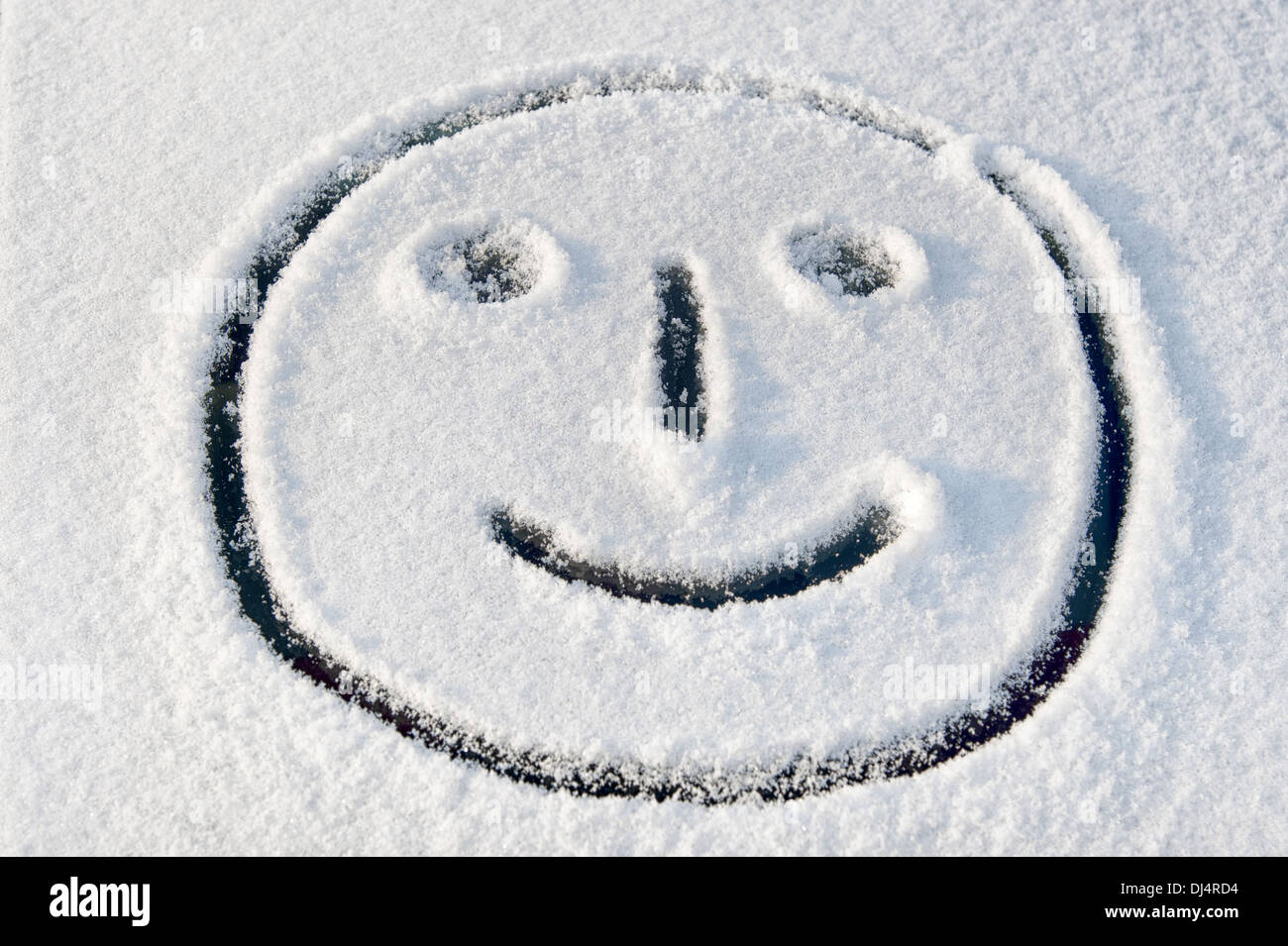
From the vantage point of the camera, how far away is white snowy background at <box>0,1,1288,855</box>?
1181 mm

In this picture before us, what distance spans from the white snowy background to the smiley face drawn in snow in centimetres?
7

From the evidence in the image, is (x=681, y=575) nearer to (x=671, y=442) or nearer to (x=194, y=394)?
(x=671, y=442)

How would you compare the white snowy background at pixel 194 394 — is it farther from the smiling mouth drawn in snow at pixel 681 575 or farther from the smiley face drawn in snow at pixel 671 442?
the smiling mouth drawn in snow at pixel 681 575

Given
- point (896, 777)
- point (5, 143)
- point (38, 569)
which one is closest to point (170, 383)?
point (38, 569)

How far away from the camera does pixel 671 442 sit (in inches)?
52.7

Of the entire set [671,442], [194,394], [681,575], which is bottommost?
[681,575]

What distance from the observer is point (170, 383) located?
1435 mm

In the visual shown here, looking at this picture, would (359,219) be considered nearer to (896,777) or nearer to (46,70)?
(46,70)

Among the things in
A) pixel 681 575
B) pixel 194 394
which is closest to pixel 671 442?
pixel 681 575

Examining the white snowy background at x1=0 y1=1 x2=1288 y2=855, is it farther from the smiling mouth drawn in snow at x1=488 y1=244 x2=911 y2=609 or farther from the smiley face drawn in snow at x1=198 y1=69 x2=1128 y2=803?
the smiling mouth drawn in snow at x1=488 y1=244 x2=911 y2=609

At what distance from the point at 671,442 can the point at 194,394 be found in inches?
27.9

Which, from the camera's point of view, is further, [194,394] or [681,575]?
[194,394]

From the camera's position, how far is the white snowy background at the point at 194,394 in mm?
1181
